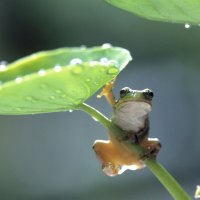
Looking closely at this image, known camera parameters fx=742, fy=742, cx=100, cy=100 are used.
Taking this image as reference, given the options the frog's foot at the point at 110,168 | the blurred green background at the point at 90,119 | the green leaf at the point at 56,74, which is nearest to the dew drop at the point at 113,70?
the green leaf at the point at 56,74

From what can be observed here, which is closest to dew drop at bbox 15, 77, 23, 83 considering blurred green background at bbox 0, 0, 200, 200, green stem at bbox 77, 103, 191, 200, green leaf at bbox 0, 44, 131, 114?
green leaf at bbox 0, 44, 131, 114

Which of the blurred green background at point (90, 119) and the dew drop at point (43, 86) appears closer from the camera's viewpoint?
the dew drop at point (43, 86)

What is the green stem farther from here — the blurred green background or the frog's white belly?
the blurred green background

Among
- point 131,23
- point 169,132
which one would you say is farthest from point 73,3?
point 169,132

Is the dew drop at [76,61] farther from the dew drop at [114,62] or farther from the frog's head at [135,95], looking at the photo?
the frog's head at [135,95]

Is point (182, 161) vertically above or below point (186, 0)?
above

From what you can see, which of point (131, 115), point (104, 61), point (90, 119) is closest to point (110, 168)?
point (131, 115)

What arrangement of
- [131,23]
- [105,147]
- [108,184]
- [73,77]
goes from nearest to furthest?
[73,77] → [105,147] → [108,184] → [131,23]

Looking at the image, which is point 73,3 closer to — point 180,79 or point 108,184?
point 180,79
